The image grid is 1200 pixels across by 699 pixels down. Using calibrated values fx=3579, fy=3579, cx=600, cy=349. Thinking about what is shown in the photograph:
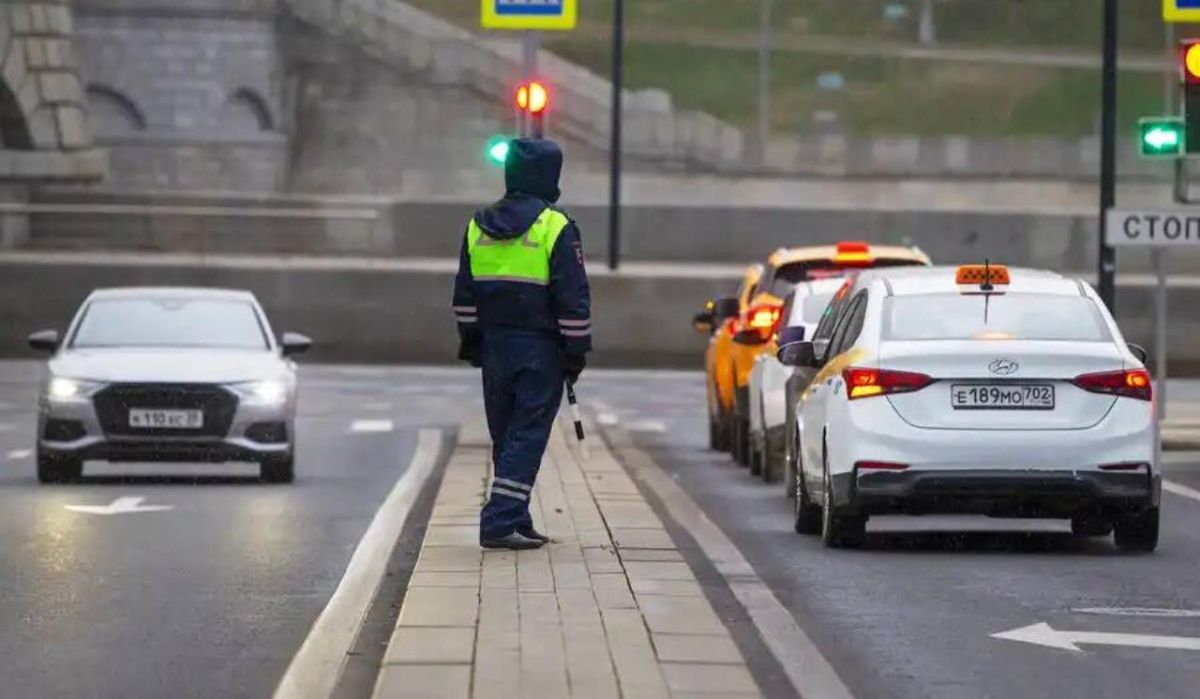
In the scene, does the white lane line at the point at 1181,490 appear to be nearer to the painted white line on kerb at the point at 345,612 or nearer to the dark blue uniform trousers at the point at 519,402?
the painted white line on kerb at the point at 345,612

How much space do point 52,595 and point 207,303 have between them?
10719 mm

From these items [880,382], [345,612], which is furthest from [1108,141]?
[345,612]

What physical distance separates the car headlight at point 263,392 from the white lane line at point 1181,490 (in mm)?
5848

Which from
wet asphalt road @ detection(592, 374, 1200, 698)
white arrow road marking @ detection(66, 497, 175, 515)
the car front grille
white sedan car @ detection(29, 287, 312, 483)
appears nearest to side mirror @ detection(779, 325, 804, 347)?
wet asphalt road @ detection(592, 374, 1200, 698)

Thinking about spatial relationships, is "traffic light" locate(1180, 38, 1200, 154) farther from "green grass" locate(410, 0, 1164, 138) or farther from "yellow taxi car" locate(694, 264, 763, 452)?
"green grass" locate(410, 0, 1164, 138)

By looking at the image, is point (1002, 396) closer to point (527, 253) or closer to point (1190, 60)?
point (527, 253)

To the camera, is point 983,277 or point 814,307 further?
point 814,307

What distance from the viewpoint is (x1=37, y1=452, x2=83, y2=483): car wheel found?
77.0 feet

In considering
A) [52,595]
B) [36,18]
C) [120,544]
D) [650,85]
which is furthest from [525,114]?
[650,85]

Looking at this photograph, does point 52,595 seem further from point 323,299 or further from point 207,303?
point 323,299

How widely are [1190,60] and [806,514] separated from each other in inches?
437

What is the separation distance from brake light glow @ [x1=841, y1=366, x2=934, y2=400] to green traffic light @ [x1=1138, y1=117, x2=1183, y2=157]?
13.1 meters

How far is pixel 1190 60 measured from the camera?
28531 millimetres

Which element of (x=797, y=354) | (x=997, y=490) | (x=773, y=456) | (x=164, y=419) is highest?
(x=797, y=354)
